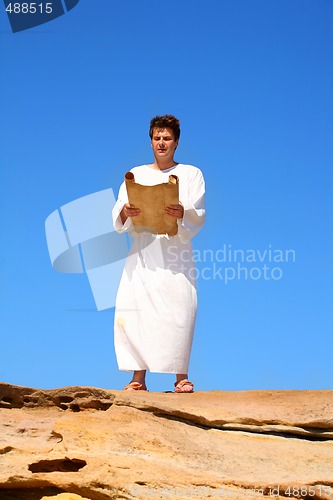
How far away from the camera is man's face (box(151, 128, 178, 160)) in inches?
318

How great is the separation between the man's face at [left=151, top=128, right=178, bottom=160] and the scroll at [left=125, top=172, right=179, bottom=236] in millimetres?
876

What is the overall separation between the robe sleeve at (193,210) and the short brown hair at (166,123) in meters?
0.58

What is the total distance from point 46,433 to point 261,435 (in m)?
1.67

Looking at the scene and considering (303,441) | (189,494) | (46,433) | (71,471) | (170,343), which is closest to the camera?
(189,494)

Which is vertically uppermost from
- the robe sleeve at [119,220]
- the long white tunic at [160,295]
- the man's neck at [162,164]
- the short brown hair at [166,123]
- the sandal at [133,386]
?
the short brown hair at [166,123]

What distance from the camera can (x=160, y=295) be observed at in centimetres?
773

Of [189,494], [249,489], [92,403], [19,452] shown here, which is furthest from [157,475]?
[92,403]

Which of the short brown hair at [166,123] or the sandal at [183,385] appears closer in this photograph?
the sandal at [183,385]

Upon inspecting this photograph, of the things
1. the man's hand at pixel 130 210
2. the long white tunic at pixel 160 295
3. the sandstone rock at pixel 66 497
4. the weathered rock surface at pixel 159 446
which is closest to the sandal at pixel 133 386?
the long white tunic at pixel 160 295

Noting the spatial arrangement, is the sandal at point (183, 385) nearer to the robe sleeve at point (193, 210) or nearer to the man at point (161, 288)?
the man at point (161, 288)

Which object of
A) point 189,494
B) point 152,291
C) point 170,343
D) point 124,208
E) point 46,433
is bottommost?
point 189,494

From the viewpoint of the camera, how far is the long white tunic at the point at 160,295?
7.61 metres

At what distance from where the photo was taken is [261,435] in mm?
5363

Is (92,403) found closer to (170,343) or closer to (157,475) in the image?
(157,475)
